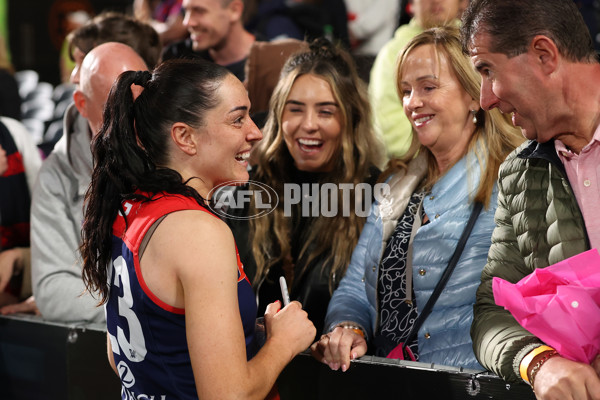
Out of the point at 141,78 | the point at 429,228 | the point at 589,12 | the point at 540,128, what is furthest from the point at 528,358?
the point at 589,12

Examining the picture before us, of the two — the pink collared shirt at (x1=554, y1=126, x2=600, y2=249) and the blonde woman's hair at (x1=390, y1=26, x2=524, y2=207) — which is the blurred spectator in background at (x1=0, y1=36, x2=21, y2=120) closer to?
the blonde woman's hair at (x1=390, y1=26, x2=524, y2=207)

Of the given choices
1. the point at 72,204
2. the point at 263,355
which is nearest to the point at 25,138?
the point at 72,204

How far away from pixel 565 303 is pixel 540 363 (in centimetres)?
17

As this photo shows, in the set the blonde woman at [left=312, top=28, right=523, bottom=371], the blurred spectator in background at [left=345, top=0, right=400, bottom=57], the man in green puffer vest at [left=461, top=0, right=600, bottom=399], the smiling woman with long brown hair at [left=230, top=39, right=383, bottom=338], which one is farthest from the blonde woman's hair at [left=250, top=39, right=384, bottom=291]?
the blurred spectator in background at [left=345, top=0, right=400, bottom=57]

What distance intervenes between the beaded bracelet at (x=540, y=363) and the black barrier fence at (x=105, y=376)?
0.20m

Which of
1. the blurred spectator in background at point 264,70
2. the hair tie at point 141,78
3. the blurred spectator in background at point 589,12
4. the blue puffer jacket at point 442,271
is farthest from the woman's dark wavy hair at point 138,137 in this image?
the blurred spectator in background at point 589,12

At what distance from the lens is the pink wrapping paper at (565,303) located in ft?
5.55

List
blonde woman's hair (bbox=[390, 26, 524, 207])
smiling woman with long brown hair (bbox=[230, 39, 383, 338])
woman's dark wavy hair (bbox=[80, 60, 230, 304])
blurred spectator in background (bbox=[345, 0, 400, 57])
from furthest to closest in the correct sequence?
blurred spectator in background (bbox=[345, 0, 400, 57]) → smiling woman with long brown hair (bbox=[230, 39, 383, 338]) → blonde woman's hair (bbox=[390, 26, 524, 207]) → woman's dark wavy hair (bbox=[80, 60, 230, 304])

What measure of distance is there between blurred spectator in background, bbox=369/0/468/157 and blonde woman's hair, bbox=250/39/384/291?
493mm

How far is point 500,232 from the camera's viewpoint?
2.06m

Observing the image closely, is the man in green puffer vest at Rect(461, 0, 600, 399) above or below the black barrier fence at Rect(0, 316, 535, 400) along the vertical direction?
above

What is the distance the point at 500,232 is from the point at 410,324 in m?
0.54

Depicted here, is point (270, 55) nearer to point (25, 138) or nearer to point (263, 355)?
point (25, 138)

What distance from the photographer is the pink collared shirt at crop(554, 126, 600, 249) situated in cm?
186
